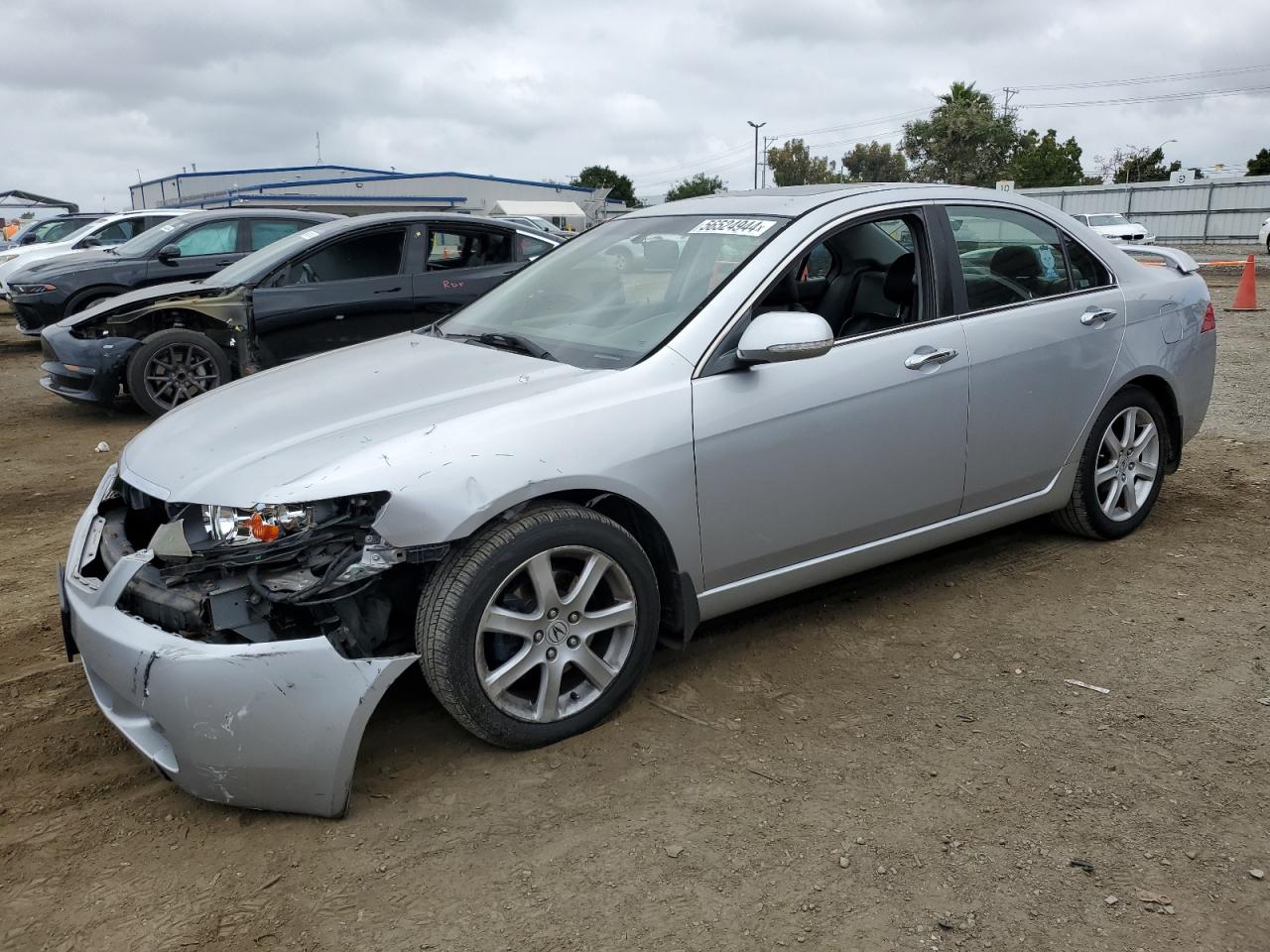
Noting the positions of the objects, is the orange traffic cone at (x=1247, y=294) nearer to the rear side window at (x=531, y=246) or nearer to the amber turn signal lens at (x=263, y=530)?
the rear side window at (x=531, y=246)

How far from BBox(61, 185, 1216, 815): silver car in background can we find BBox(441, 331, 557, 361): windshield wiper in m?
0.02

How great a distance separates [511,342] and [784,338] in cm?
107

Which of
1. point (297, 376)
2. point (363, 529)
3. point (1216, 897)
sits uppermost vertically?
point (297, 376)

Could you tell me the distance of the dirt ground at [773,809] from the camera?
8.02 ft

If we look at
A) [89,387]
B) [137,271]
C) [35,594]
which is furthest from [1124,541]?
[137,271]

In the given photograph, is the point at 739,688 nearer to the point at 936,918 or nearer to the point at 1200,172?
the point at 936,918

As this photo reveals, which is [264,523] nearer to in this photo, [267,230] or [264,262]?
[264,262]

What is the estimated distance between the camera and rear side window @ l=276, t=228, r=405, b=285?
823 cm

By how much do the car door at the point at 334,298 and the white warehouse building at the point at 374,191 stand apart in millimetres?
31091

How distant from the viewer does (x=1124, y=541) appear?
487 centimetres

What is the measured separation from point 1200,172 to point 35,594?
4830 cm

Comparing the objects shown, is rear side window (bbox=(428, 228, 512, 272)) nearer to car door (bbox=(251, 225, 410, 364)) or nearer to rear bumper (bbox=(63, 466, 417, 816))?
car door (bbox=(251, 225, 410, 364))

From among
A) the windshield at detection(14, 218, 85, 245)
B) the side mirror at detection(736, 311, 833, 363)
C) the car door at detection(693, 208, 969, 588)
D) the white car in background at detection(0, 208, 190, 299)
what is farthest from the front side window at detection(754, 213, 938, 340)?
the windshield at detection(14, 218, 85, 245)

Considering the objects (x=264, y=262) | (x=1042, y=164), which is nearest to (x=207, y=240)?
(x=264, y=262)
